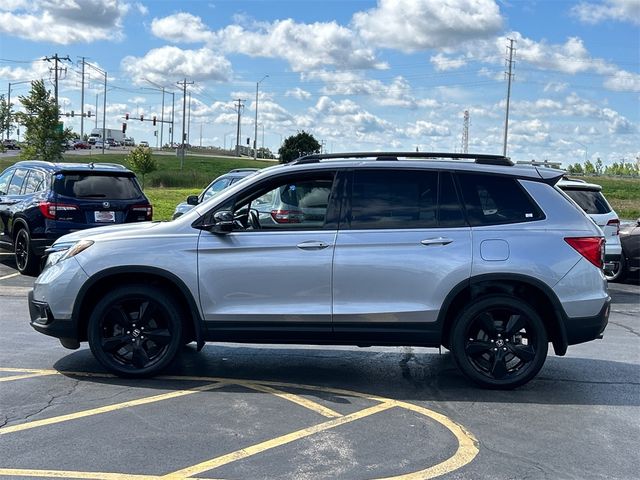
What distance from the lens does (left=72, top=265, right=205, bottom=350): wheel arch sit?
18.2 ft

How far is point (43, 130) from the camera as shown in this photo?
3278 centimetres

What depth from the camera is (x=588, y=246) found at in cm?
546

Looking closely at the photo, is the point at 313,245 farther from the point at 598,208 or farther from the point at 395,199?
the point at 598,208

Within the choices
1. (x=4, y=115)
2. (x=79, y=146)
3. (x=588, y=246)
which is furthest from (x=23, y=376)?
(x=79, y=146)

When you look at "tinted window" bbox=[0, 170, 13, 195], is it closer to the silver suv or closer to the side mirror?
the silver suv

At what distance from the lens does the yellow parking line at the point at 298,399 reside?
500 cm

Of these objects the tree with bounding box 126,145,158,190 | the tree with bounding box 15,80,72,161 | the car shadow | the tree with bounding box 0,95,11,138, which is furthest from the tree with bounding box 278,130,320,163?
the tree with bounding box 0,95,11,138

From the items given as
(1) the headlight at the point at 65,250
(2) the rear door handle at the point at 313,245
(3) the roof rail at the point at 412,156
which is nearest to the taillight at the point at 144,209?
(1) the headlight at the point at 65,250

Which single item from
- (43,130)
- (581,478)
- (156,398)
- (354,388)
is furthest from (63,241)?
(43,130)

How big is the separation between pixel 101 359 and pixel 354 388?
2.14 meters

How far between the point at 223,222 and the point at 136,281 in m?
0.93

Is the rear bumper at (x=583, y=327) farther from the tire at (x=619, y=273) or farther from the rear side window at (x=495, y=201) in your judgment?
the tire at (x=619, y=273)

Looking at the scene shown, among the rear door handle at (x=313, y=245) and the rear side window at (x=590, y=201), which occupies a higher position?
the rear side window at (x=590, y=201)

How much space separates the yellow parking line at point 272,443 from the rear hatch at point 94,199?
7069 mm
